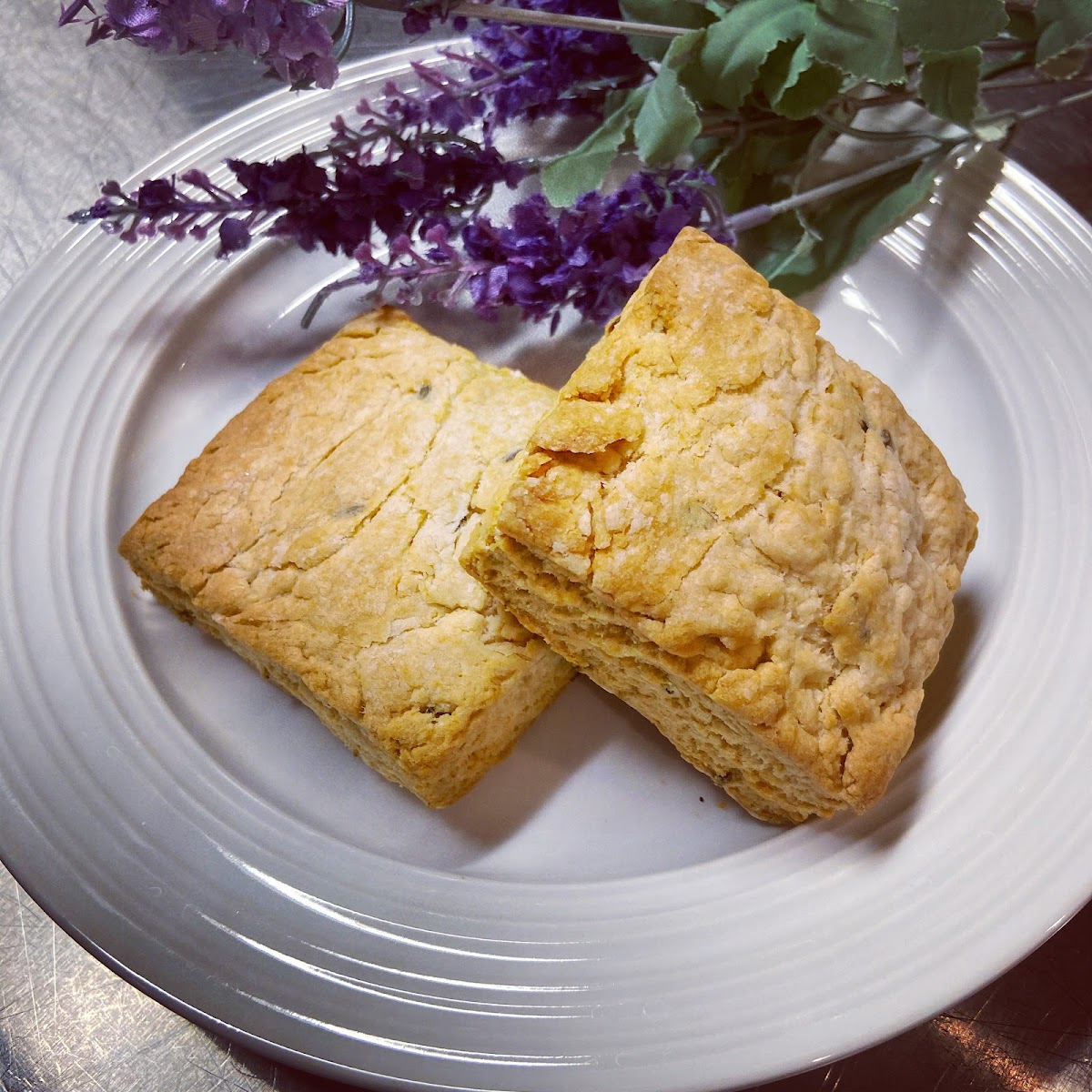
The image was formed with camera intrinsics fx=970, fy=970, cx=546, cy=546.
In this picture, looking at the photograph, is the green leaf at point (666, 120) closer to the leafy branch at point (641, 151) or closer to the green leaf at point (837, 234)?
the leafy branch at point (641, 151)

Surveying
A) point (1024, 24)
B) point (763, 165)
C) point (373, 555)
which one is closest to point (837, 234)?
point (763, 165)

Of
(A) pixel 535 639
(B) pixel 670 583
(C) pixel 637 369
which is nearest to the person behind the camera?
(B) pixel 670 583

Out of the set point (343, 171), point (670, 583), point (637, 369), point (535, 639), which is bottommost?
point (535, 639)

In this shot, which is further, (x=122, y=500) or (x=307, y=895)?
(x=122, y=500)

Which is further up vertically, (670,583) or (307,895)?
(670,583)

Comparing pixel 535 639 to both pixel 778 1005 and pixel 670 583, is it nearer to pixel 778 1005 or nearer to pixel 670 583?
pixel 670 583


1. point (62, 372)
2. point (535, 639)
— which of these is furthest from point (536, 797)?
point (62, 372)

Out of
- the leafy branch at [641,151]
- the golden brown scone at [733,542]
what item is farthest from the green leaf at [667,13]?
the golden brown scone at [733,542]
